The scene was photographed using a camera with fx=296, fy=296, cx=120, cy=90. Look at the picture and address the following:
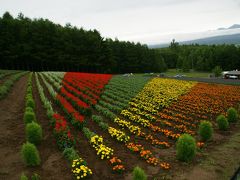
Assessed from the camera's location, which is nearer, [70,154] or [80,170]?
[80,170]

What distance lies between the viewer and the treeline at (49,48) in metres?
63.5

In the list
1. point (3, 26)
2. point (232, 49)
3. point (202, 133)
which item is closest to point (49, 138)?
point (202, 133)

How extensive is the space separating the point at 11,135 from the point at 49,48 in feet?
183

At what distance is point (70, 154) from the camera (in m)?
11.6

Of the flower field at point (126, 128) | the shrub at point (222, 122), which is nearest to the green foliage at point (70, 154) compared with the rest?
the flower field at point (126, 128)

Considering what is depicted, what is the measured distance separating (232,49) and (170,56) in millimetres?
35803

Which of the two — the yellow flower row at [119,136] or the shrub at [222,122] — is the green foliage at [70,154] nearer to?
the yellow flower row at [119,136]

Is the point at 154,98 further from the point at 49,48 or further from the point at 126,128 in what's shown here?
the point at 49,48

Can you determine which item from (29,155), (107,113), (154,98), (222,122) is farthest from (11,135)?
(154,98)

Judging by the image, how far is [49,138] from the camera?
13820 mm

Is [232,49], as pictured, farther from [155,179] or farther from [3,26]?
[155,179]

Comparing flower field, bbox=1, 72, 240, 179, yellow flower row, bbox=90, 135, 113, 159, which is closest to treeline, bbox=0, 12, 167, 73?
flower field, bbox=1, 72, 240, 179

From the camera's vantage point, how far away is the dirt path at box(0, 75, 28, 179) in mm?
10884

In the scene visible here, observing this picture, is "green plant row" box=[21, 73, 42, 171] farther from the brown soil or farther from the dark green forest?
the dark green forest
